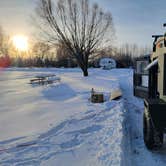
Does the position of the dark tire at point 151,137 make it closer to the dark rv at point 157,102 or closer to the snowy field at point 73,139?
the dark rv at point 157,102

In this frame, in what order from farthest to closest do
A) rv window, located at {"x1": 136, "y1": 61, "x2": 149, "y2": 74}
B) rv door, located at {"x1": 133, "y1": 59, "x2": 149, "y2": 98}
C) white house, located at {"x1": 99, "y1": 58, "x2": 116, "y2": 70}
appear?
white house, located at {"x1": 99, "y1": 58, "x2": 116, "y2": 70}, rv window, located at {"x1": 136, "y1": 61, "x2": 149, "y2": 74}, rv door, located at {"x1": 133, "y1": 59, "x2": 149, "y2": 98}

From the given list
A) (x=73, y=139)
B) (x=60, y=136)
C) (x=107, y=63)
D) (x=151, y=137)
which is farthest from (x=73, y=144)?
(x=107, y=63)

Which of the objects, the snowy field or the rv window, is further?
the rv window

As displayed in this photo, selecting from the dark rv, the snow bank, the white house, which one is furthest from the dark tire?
the white house

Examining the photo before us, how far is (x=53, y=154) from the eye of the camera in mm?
4375

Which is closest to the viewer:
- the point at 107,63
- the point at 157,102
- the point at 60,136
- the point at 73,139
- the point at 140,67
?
the point at 157,102

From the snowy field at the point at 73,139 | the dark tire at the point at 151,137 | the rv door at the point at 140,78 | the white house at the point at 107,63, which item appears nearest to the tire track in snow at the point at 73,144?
the snowy field at the point at 73,139

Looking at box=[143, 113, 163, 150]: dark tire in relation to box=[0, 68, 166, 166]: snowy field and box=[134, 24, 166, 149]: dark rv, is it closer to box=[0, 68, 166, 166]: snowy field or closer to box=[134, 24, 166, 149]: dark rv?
box=[134, 24, 166, 149]: dark rv

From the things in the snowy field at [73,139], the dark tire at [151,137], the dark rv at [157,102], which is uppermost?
the dark rv at [157,102]

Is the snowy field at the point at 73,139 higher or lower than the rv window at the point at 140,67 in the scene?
lower

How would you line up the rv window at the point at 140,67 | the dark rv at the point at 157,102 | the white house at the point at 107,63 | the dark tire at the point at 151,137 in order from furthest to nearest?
the white house at the point at 107,63, the rv window at the point at 140,67, the dark tire at the point at 151,137, the dark rv at the point at 157,102

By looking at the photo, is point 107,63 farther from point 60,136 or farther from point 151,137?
point 151,137

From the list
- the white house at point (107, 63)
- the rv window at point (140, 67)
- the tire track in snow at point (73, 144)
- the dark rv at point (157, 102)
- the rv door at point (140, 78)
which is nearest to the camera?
the dark rv at point (157, 102)

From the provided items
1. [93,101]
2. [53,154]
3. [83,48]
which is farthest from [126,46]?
[53,154]
